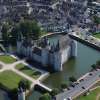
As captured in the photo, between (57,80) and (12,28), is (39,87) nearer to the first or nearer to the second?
(57,80)

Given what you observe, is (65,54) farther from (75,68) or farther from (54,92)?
(54,92)

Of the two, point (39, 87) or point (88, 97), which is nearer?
point (88, 97)

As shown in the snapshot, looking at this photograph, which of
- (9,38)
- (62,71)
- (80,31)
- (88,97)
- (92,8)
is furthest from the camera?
(92,8)

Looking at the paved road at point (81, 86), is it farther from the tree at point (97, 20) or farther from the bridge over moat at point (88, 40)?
the tree at point (97, 20)

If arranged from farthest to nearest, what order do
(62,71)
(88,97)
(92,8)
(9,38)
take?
(92,8)
(9,38)
(62,71)
(88,97)

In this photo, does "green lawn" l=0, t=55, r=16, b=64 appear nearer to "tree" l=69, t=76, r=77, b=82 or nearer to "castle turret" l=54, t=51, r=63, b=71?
"castle turret" l=54, t=51, r=63, b=71

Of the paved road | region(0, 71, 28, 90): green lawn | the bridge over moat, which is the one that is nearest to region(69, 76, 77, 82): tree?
the paved road

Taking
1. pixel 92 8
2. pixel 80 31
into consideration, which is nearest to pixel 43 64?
pixel 80 31

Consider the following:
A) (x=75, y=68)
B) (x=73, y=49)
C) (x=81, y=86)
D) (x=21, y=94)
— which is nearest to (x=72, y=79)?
(x=81, y=86)
